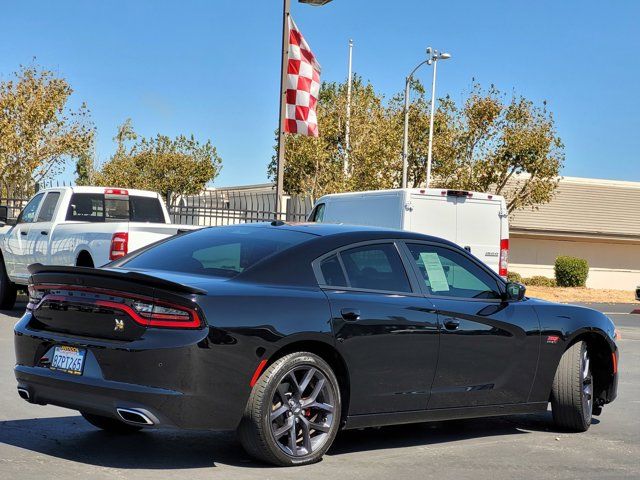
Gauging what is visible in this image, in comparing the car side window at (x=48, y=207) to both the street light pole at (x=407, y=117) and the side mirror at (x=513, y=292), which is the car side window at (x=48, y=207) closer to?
the side mirror at (x=513, y=292)

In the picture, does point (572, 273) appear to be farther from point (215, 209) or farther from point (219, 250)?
point (219, 250)

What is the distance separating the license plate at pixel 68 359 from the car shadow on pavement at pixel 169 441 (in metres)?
0.56

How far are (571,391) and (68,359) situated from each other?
155 inches

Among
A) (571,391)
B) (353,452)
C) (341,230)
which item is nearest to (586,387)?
(571,391)

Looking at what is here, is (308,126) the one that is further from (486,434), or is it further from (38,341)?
(38,341)

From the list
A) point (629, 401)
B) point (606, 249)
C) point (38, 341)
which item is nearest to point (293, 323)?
point (38, 341)

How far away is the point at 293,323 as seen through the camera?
6141 millimetres

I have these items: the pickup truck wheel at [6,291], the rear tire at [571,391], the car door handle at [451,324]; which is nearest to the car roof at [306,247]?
the car door handle at [451,324]

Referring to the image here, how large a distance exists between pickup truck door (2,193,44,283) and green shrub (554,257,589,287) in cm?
3115

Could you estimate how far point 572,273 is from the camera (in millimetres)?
43594

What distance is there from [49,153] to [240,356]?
94.4 ft

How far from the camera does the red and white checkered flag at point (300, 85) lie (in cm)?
1900

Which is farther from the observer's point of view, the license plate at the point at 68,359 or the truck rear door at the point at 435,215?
the truck rear door at the point at 435,215

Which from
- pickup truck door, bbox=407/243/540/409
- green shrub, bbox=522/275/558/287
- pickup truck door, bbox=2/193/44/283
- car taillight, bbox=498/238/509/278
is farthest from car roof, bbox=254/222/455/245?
green shrub, bbox=522/275/558/287
